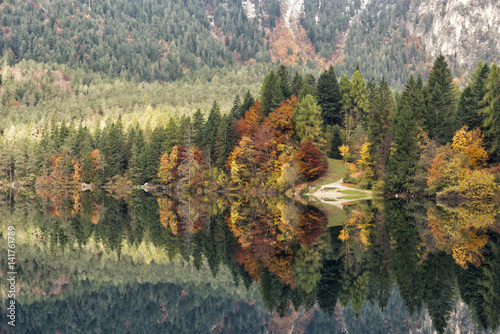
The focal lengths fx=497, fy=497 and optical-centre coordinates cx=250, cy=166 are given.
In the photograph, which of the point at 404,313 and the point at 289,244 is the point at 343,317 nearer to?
the point at 404,313

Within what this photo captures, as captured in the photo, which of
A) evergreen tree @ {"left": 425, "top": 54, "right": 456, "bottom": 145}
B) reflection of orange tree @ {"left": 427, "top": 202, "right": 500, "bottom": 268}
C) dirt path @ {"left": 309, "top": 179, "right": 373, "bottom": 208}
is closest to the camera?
reflection of orange tree @ {"left": 427, "top": 202, "right": 500, "bottom": 268}

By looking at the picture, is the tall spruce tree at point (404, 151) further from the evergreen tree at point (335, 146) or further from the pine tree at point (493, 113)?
the evergreen tree at point (335, 146)

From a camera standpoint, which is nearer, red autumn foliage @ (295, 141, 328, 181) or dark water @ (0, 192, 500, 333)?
dark water @ (0, 192, 500, 333)

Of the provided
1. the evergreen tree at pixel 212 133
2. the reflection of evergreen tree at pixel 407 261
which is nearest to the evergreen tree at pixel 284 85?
the evergreen tree at pixel 212 133

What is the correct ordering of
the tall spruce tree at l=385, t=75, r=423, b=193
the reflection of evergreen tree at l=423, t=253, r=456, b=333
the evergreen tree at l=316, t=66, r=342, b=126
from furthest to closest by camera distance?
the evergreen tree at l=316, t=66, r=342, b=126 → the tall spruce tree at l=385, t=75, r=423, b=193 → the reflection of evergreen tree at l=423, t=253, r=456, b=333

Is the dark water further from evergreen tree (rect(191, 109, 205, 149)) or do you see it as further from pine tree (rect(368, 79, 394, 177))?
evergreen tree (rect(191, 109, 205, 149))

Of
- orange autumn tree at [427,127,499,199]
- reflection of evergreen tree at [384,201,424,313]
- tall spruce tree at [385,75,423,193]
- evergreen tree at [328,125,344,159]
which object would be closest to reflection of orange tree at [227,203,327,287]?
reflection of evergreen tree at [384,201,424,313]
